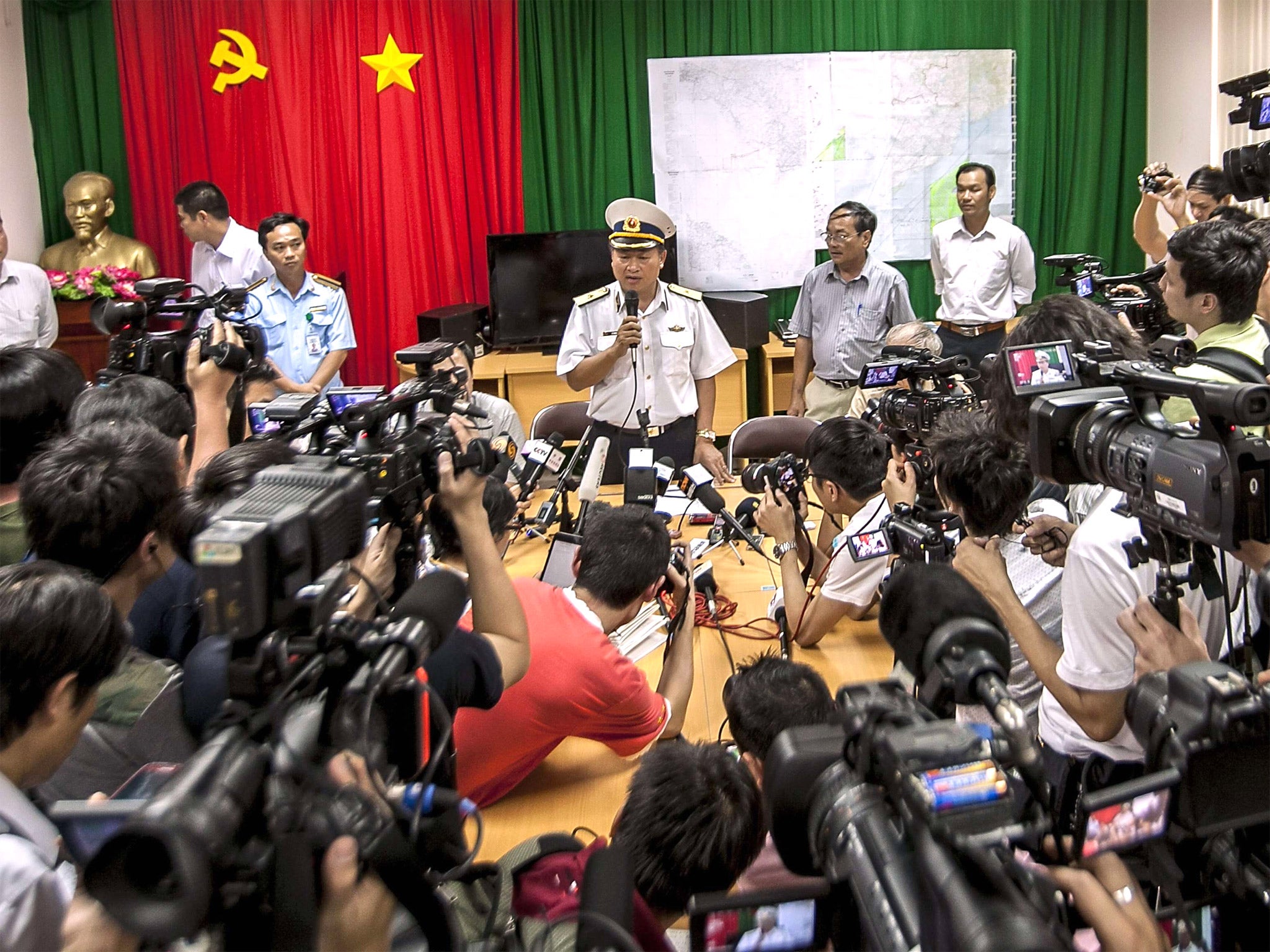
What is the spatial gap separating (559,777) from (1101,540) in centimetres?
105

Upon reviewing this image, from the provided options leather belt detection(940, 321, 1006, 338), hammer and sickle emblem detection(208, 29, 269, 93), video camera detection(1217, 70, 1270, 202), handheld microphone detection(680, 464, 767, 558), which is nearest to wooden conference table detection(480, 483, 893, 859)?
handheld microphone detection(680, 464, 767, 558)

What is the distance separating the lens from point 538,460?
3338 mm

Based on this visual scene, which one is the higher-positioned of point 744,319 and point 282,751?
point 744,319

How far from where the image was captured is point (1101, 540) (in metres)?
1.53

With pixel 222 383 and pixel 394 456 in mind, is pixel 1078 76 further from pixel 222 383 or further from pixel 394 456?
pixel 394 456

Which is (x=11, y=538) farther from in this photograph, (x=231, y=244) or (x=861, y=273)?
(x=861, y=273)

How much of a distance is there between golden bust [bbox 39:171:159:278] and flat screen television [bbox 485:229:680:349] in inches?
67.7

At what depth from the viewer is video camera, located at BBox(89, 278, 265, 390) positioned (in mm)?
2564

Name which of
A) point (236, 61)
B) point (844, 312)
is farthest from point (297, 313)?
point (844, 312)

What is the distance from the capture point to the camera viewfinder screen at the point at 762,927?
84cm

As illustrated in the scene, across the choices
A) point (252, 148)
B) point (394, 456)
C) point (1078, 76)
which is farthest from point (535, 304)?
point (394, 456)

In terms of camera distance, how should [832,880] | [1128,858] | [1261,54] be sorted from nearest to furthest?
1. [832,880]
2. [1128,858]
3. [1261,54]

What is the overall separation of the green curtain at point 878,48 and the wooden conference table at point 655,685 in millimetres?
3342

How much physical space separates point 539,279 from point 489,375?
71 cm
